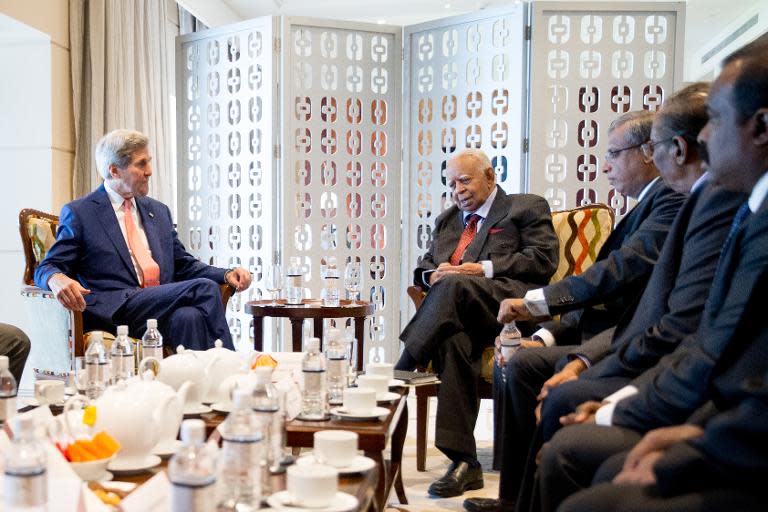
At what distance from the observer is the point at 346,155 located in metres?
5.14

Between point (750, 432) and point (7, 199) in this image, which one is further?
point (7, 199)

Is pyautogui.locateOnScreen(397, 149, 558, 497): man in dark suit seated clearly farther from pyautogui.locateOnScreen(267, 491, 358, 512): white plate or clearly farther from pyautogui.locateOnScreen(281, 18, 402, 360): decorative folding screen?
pyautogui.locateOnScreen(267, 491, 358, 512): white plate

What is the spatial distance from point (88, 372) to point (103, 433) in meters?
0.66

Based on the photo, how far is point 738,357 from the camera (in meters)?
1.33

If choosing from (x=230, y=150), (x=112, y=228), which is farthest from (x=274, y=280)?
(x=230, y=150)

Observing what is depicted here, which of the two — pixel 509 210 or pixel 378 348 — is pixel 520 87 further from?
pixel 378 348

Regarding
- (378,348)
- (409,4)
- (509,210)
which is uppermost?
(409,4)

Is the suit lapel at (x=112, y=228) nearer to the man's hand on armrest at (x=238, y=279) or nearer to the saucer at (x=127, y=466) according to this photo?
the man's hand on armrest at (x=238, y=279)

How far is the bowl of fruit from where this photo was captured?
1.55 meters

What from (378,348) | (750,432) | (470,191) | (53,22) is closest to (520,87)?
(470,191)

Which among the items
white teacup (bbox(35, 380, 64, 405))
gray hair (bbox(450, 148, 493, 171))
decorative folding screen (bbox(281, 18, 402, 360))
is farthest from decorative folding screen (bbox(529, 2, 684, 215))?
white teacup (bbox(35, 380, 64, 405))

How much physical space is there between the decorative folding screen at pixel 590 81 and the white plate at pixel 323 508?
3578 millimetres

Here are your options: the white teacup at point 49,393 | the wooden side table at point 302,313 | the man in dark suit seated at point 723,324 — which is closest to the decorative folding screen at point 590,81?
the wooden side table at point 302,313

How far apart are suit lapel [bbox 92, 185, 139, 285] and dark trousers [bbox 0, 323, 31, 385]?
661mm
